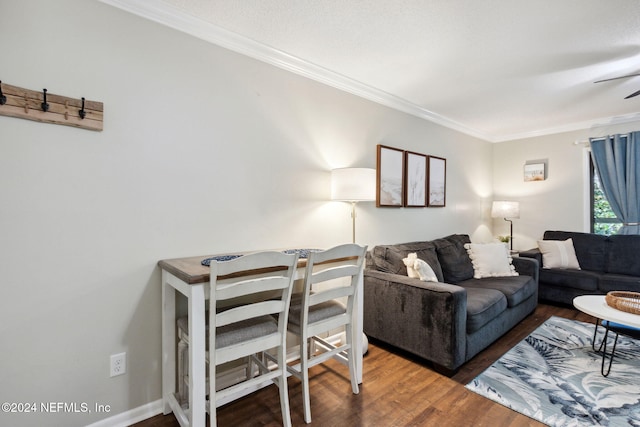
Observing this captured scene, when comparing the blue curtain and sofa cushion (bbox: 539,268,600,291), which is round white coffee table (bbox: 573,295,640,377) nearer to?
sofa cushion (bbox: 539,268,600,291)

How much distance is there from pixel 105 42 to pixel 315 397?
239cm

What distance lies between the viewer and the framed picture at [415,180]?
11.2 ft

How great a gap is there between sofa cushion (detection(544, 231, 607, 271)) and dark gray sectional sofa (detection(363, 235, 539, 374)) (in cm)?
107

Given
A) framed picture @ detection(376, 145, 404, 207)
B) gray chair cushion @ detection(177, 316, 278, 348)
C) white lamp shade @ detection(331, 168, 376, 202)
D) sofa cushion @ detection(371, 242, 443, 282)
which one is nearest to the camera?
gray chair cushion @ detection(177, 316, 278, 348)

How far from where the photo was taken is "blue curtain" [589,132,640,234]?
3.69 meters

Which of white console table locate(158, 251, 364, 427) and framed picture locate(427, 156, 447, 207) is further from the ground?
framed picture locate(427, 156, 447, 207)

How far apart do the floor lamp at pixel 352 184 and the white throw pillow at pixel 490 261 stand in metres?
1.71

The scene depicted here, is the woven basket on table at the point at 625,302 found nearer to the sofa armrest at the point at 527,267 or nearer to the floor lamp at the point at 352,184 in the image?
the sofa armrest at the point at 527,267

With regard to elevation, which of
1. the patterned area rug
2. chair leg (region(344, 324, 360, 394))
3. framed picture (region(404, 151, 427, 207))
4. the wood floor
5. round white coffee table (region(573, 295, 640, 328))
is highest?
framed picture (region(404, 151, 427, 207))

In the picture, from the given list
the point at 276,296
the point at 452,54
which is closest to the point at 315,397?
the point at 276,296

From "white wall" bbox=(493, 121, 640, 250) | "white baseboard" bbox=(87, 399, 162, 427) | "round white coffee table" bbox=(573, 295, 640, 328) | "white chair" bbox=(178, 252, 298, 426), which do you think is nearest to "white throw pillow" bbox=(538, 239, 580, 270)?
"white wall" bbox=(493, 121, 640, 250)

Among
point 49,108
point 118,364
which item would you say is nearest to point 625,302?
point 118,364

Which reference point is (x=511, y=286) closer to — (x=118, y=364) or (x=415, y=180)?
(x=415, y=180)

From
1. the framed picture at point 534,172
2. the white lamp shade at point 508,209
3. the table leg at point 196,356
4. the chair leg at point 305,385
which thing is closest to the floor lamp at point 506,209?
the white lamp shade at point 508,209
